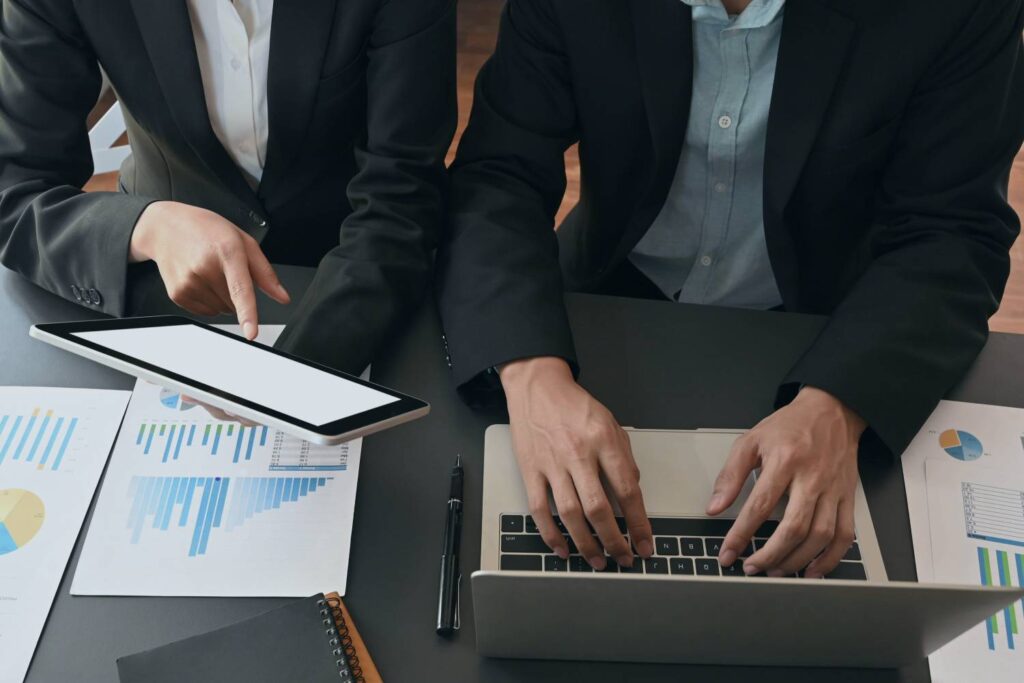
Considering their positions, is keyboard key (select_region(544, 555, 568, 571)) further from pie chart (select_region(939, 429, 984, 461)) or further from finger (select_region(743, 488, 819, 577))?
pie chart (select_region(939, 429, 984, 461))

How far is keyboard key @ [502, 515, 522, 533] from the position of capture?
32.8 inches

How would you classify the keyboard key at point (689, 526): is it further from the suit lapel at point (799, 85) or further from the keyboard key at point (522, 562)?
the suit lapel at point (799, 85)

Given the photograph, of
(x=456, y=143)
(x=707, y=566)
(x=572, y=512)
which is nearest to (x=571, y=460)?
(x=572, y=512)

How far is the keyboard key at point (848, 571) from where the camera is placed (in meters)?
0.82

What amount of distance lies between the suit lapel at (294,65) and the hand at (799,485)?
0.72 meters

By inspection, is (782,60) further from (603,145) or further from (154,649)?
(154,649)

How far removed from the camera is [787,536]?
0.80m

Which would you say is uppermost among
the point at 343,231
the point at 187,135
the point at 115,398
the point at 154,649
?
the point at 187,135

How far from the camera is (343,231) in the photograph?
1.10 meters

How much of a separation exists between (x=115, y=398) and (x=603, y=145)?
707 millimetres

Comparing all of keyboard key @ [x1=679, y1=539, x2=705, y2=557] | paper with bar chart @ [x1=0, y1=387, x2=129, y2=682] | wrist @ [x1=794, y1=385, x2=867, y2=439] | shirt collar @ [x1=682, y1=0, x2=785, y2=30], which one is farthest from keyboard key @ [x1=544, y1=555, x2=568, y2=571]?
shirt collar @ [x1=682, y1=0, x2=785, y2=30]

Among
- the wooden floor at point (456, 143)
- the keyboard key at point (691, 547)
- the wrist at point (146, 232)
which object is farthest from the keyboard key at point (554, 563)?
the wooden floor at point (456, 143)

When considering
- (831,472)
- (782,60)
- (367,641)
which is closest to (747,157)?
(782,60)

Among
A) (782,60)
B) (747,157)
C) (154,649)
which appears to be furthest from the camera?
(747,157)
